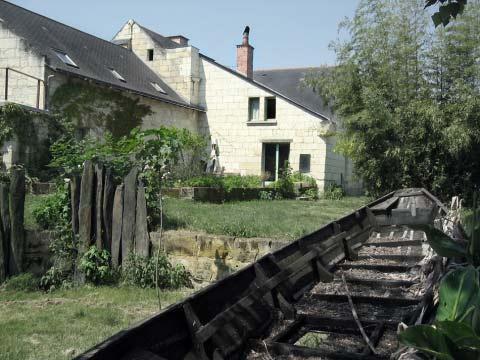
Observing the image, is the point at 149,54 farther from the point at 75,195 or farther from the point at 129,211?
the point at 129,211

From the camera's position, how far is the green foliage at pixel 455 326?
1.55 m

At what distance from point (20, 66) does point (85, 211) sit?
34.8 ft

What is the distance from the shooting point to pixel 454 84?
46.6ft

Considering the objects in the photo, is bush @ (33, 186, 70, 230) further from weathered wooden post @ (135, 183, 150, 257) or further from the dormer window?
the dormer window

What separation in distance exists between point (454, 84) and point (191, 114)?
41.0ft

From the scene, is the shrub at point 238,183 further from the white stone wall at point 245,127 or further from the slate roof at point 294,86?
the slate roof at point 294,86

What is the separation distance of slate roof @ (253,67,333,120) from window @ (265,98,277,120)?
869mm

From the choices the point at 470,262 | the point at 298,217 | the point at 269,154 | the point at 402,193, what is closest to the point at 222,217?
the point at 298,217

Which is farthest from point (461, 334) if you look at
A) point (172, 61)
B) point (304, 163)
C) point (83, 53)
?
point (172, 61)

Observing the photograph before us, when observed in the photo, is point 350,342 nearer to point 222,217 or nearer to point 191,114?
point 222,217

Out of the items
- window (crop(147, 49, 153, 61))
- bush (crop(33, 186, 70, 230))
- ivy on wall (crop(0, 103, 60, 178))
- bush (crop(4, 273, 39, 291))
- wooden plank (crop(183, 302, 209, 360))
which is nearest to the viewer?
wooden plank (crop(183, 302, 209, 360))

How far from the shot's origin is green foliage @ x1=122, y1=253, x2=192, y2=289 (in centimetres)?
677

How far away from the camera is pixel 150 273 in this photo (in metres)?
6.79

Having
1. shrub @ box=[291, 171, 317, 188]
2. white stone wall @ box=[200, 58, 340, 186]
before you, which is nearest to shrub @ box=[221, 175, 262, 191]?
shrub @ box=[291, 171, 317, 188]
